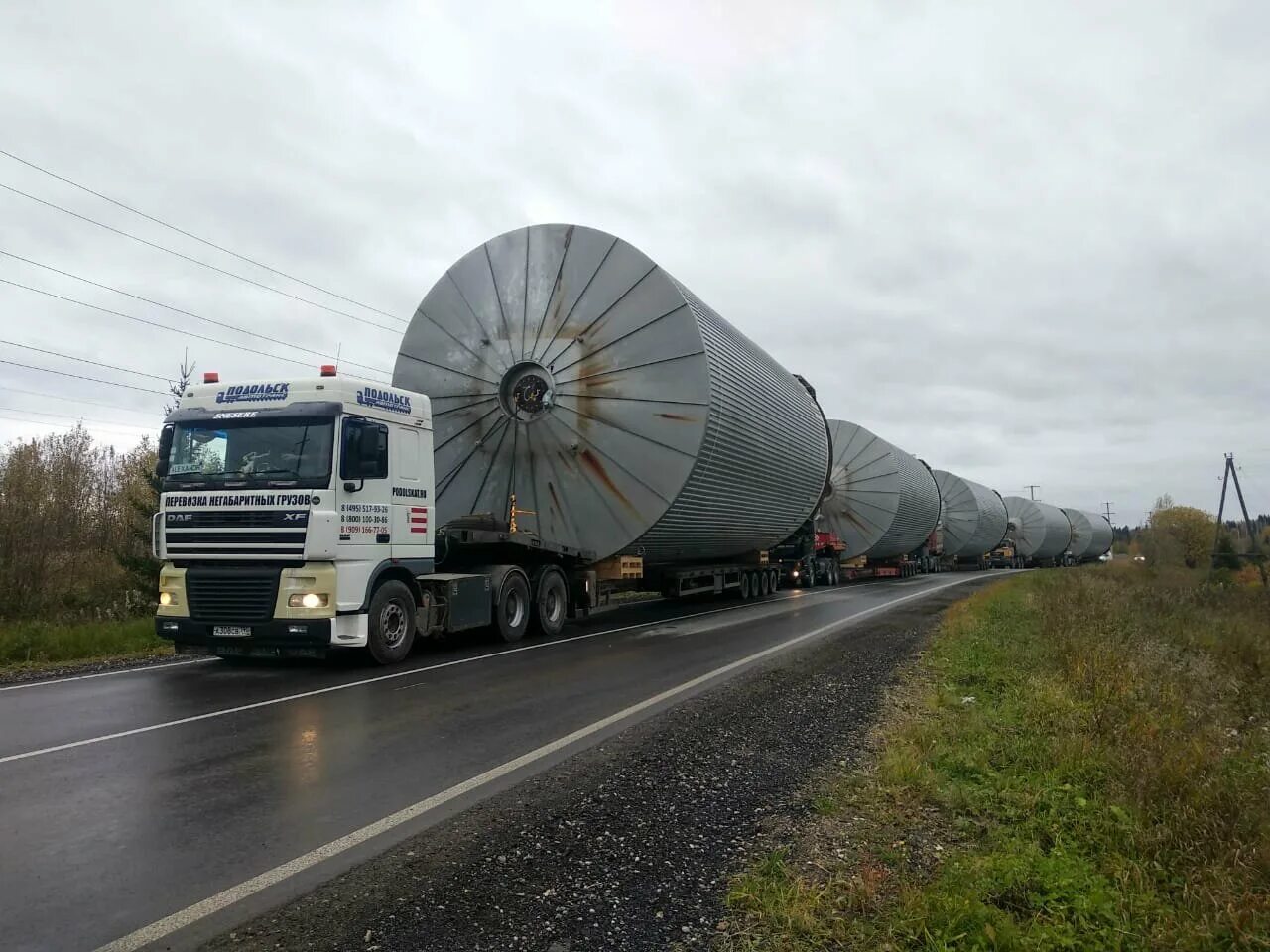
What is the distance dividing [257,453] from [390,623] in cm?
249

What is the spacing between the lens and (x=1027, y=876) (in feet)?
11.1

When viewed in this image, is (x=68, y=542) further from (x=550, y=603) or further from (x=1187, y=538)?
(x=1187, y=538)

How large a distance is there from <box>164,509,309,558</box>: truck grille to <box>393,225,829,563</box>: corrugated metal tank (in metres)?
5.54

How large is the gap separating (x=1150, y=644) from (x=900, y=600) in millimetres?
9141

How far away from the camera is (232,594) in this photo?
8.59 meters

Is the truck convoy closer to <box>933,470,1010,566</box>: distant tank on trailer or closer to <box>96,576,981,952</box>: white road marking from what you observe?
<box>96,576,981,952</box>: white road marking

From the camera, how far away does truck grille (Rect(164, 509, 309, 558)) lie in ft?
27.9

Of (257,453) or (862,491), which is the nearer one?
(257,453)

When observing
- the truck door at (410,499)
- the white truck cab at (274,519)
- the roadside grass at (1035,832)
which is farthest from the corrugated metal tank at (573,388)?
the roadside grass at (1035,832)

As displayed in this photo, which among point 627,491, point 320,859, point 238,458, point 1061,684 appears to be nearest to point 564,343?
point 627,491

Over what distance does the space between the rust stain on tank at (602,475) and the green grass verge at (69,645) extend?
6728 millimetres

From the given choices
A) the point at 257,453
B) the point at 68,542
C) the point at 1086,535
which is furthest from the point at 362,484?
the point at 1086,535

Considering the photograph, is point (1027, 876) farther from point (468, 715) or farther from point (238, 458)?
point (238, 458)

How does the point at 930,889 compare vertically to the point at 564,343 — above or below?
below
